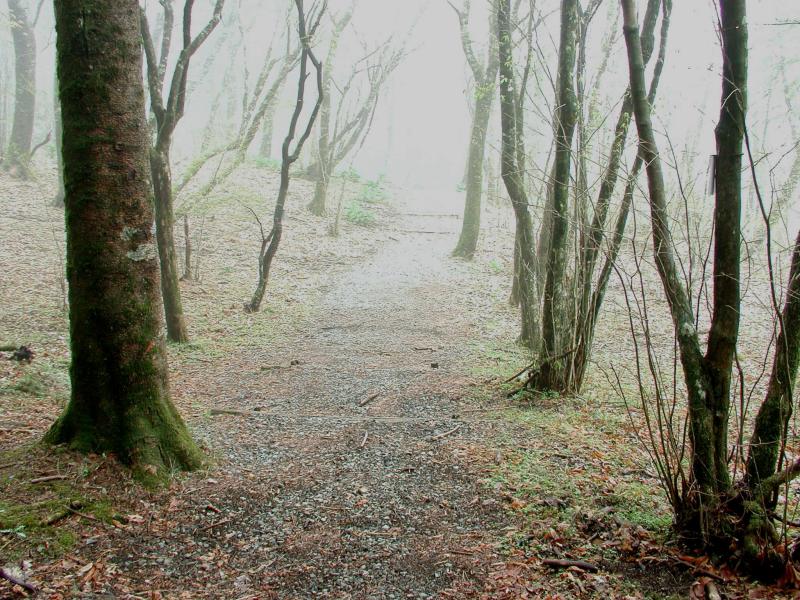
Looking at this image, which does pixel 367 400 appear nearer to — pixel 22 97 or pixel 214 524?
pixel 214 524

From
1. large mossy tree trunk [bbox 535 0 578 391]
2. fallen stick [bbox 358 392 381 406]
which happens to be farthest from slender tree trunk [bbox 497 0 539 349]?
fallen stick [bbox 358 392 381 406]

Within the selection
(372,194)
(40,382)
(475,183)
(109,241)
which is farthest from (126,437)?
(372,194)

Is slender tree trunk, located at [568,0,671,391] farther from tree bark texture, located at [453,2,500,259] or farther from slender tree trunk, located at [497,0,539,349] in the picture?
tree bark texture, located at [453,2,500,259]

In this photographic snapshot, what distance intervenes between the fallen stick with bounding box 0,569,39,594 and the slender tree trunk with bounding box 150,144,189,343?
5.88 meters

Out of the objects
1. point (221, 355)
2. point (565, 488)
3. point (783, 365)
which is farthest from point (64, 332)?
point (783, 365)

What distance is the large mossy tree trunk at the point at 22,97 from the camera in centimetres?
1708

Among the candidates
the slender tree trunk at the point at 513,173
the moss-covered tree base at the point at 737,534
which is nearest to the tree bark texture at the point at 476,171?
the slender tree trunk at the point at 513,173

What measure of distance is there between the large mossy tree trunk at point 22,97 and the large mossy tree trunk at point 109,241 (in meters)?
16.3

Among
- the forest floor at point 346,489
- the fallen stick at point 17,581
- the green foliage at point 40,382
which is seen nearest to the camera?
the fallen stick at point 17,581

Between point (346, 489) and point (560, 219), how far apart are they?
148 inches

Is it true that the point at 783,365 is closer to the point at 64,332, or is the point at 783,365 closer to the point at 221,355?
the point at 221,355

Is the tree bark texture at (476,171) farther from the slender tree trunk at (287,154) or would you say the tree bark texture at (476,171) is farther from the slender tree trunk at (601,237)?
the slender tree trunk at (601,237)

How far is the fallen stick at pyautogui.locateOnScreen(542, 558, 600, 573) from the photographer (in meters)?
3.04

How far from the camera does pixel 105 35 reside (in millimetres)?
3605
